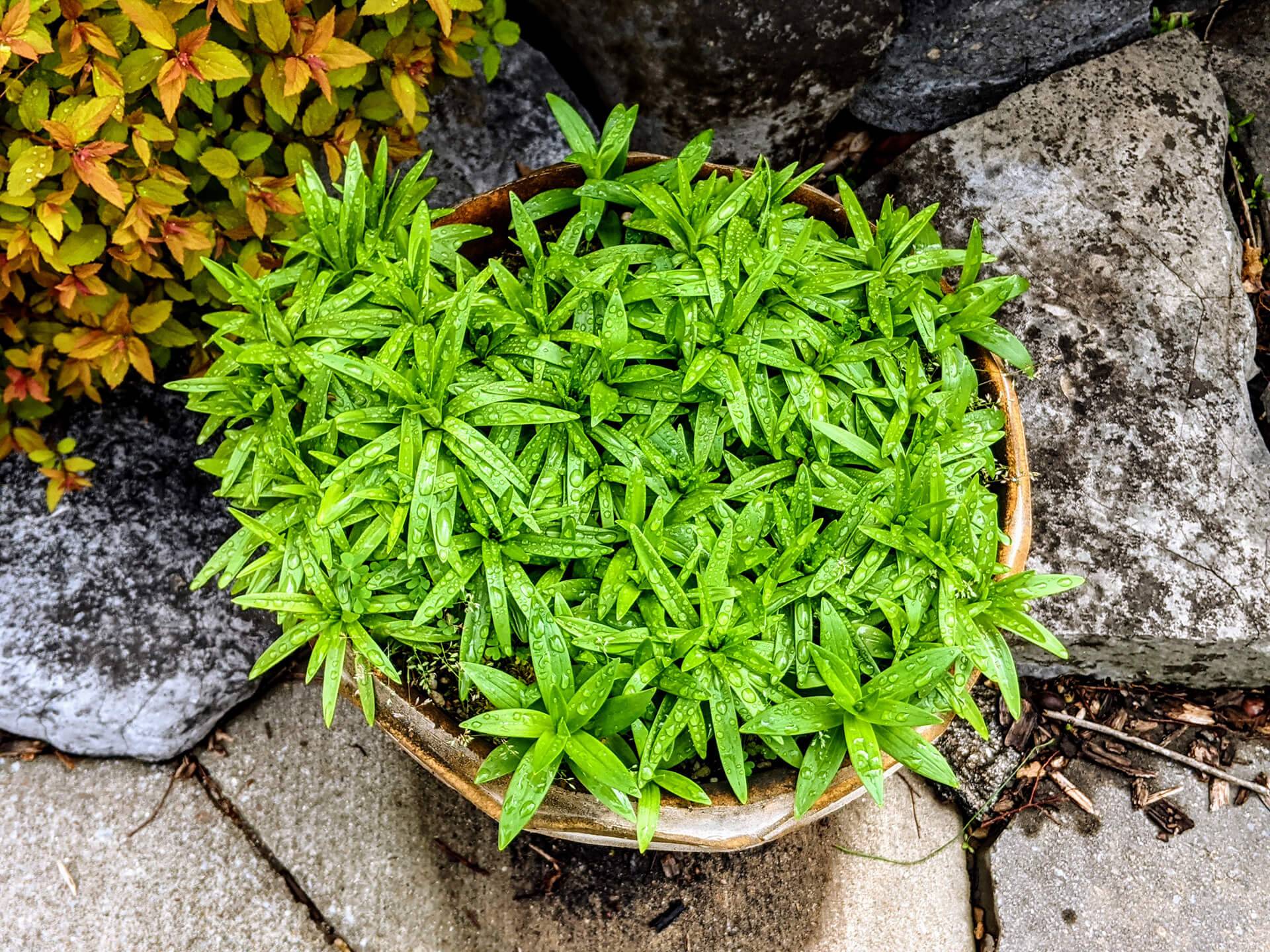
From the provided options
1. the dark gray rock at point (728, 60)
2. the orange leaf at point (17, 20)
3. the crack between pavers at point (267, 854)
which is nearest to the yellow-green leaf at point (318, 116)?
the orange leaf at point (17, 20)

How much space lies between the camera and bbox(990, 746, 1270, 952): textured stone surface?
2678 mm

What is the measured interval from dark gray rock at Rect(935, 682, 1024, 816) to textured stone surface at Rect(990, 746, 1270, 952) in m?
0.12

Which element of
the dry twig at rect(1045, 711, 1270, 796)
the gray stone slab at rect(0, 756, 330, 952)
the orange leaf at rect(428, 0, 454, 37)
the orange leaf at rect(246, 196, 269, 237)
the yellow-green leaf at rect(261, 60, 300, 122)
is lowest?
the gray stone slab at rect(0, 756, 330, 952)

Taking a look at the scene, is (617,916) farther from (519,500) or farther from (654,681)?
(519,500)

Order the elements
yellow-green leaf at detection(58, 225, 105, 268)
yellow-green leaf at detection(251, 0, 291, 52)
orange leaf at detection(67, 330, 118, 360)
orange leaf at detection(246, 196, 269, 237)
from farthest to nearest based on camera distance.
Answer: orange leaf at detection(67, 330, 118, 360) < orange leaf at detection(246, 196, 269, 237) < yellow-green leaf at detection(58, 225, 105, 268) < yellow-green leaf at detection(251, 0, 291, 52)

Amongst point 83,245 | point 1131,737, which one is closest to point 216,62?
point 83,245

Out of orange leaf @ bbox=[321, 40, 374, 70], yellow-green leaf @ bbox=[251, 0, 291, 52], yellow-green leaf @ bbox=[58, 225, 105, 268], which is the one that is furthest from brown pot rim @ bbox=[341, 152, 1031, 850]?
yellow-green leaf @ bbox=[58, 225, 105, 268]

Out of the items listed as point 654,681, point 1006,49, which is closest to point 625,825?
point 654,681

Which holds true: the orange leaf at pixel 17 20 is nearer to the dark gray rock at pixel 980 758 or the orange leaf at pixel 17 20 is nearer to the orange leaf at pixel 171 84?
the orange leaf at pixel 171 84

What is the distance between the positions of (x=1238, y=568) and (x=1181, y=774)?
68 centimetres

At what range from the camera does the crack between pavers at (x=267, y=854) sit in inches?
104

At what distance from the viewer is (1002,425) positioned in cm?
199

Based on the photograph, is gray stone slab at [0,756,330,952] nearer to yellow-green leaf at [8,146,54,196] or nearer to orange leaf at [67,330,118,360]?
orange leaf at [67,330,118,360]

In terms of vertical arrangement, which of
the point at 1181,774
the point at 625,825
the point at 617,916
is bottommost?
the point at 617,916
